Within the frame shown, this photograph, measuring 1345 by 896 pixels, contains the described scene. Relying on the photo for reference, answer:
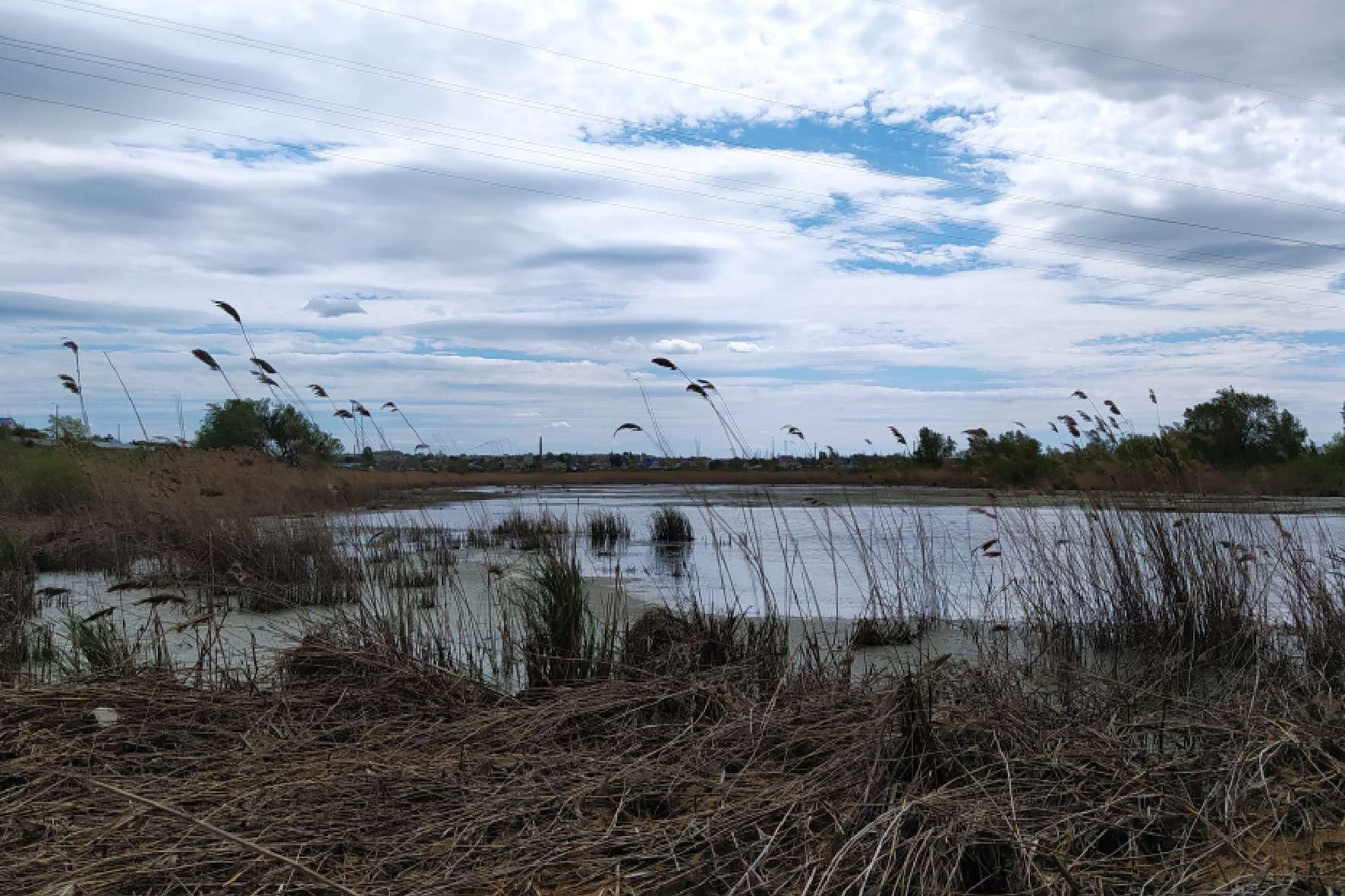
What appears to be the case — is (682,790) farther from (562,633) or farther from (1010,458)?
(1010,458)

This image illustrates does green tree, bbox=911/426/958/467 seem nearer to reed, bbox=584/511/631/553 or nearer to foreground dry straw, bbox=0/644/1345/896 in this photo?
foreground dry straw, bbox=0/644/1345/896

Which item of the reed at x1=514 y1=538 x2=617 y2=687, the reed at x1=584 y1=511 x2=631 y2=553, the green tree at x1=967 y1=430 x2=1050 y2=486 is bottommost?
the reed at x1=584 y1=511 x2=631 y2=553

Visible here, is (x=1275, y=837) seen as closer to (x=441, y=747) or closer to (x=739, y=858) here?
(x=739, y=858)

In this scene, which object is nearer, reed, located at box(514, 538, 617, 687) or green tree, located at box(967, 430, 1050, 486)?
reed, located at box(514, 538, 617, 687)

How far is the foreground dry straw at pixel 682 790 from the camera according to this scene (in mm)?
2680

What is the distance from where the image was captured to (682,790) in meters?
3.47

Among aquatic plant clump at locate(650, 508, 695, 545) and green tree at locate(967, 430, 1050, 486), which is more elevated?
green tree at locate(967, 430, 1050, 486)

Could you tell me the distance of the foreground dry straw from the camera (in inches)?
105

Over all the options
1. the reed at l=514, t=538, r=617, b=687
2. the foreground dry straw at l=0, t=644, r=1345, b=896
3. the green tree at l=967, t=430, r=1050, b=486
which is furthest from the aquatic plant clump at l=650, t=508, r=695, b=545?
the foreground dry straw at l=0, t=644, r=1345, b=896

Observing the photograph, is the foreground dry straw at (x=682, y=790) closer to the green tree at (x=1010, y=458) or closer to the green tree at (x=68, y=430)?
the green tree at (x=1010, y=458)

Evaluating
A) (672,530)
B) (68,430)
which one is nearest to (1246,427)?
(672,530)

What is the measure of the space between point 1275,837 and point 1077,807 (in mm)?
623

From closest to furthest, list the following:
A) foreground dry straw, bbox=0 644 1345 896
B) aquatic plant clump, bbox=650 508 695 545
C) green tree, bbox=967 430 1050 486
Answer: foreground dry straw, bbox=0 644 1345 896
green tree, bbox=967 430 1050 486
aquatic plant clump, bbox=650 508 695 545

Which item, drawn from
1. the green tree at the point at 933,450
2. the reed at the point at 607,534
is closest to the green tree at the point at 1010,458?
the green tree at the point at 933,450
